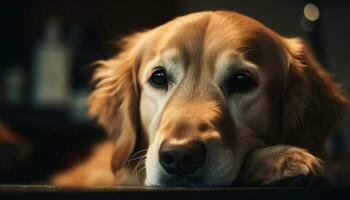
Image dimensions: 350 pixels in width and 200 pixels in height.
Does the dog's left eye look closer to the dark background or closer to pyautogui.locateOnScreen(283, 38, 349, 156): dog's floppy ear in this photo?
pyautogui.locateOnScreen(283, 38, 349, 156): dog's floppy ear

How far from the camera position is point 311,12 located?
123 cm

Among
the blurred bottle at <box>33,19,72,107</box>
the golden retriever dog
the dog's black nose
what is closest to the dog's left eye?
the golden retriever dog

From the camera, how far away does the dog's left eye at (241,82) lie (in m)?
1.12

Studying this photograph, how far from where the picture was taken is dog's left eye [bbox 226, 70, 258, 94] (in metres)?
1.12

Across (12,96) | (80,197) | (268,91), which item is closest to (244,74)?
(268,91)

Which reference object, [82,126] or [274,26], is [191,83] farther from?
[82,126]

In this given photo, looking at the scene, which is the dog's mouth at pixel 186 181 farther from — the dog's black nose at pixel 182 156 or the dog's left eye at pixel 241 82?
the dog's left eye at pixel 241 82

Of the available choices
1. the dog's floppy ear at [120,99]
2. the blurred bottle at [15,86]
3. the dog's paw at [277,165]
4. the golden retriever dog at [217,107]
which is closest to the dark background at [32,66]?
the blurred bottle at [15,86]

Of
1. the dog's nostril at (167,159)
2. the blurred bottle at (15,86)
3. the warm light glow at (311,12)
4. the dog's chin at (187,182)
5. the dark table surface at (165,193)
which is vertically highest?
the warm light glow at (311,12)

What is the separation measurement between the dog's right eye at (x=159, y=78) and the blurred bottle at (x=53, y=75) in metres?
1.31

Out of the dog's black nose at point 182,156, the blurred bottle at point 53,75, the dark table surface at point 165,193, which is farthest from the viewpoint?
the blurred bottle at point 53,75

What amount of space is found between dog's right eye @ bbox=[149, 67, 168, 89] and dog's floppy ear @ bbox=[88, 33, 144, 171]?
123 mm

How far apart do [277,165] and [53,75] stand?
1.67 metres

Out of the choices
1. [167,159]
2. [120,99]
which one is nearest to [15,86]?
[120,99]
